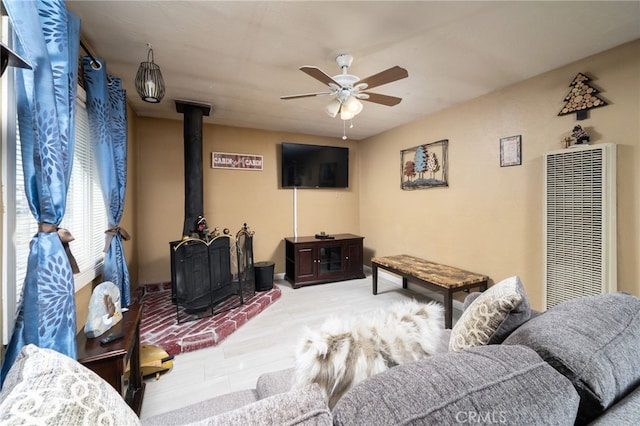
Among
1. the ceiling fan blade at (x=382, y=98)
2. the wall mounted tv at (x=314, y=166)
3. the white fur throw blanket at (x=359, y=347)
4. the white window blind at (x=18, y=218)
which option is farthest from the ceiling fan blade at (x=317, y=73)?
the wall mounted tv at (x=314, y=166)

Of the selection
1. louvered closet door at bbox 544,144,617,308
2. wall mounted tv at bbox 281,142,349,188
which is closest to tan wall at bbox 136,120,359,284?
wall mounted tv at bbox 281,142,349,188

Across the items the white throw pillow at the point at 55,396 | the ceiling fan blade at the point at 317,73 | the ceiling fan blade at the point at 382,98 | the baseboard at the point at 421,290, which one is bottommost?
the baseboard at the point at 421,290

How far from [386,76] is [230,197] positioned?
3.07m

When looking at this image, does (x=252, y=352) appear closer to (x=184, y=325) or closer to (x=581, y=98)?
(x=184, y=325)

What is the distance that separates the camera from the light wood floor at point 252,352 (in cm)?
186

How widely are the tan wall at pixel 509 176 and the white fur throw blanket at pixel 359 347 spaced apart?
7.73ft

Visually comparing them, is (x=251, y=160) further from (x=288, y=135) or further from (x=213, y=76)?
(x=213, y=76)

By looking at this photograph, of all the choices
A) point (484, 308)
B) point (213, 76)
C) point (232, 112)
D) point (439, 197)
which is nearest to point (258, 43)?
point (213, 76)

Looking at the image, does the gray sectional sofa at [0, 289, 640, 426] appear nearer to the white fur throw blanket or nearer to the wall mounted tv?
the white fur throw blanket

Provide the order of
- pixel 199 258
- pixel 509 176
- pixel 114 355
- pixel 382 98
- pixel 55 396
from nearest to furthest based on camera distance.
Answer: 1. pixel 55 396
2. pixel 114 355
3. pixel 382 98
4. pixel 509 176
5. pixel 199 258

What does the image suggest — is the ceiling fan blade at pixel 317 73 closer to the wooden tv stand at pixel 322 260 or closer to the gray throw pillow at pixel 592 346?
the gray throw pillow at pixel 592 346

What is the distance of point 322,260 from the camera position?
14.1ft

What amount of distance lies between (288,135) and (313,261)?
223cm

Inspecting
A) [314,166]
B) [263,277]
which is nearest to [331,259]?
[263,277]
